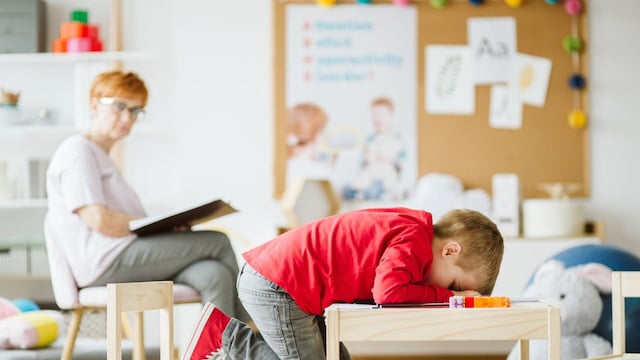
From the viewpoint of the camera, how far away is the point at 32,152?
4.10 metres

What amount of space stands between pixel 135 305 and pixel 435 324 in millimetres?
643

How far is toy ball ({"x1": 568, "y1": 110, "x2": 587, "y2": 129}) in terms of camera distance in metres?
3.96

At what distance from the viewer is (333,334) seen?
1594mm

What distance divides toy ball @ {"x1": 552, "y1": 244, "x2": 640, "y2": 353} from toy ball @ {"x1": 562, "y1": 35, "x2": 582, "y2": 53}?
3.99 feet

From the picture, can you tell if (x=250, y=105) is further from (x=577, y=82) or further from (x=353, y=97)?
(x=577, y=82)

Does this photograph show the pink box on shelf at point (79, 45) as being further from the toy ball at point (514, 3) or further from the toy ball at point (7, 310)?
the toy ball at point (514, 3)

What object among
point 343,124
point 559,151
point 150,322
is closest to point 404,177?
point 343,124

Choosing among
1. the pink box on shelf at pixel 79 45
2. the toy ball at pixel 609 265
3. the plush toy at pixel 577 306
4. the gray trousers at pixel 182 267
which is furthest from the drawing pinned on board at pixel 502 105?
the gray trousers at pixel 182 267

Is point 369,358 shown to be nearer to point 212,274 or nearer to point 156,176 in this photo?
point 156,176

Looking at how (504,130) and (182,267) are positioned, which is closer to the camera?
(182,267)

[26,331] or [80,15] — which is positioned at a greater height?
[80,15]

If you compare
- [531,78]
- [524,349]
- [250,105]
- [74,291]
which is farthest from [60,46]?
[524,349]

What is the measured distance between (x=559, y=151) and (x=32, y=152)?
7.36 ft

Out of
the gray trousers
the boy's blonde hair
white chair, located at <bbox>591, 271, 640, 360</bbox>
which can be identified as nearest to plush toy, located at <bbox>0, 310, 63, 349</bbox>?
the gray trousers
